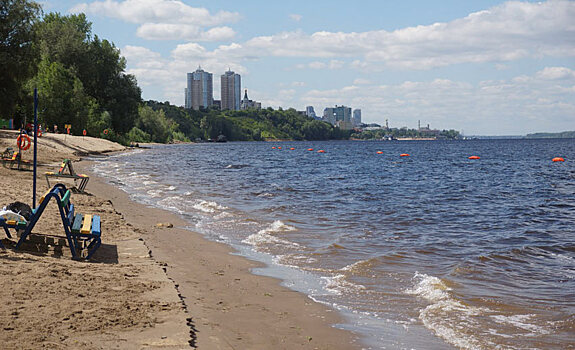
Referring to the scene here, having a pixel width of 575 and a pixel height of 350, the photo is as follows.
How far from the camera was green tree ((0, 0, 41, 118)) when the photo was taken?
40.7m

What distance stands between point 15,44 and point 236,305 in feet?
137

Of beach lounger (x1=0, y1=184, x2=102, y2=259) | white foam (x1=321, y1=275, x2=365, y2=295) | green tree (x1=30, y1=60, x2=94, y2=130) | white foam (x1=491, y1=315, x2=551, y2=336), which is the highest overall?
green tree (x1=30, y1=60, x2=94, y2=130)

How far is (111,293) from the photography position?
280 inches

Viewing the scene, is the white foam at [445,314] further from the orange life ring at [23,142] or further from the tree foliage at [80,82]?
the tree foliage at [80,82]

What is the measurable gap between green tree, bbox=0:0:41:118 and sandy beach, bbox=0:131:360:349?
34.3 meters

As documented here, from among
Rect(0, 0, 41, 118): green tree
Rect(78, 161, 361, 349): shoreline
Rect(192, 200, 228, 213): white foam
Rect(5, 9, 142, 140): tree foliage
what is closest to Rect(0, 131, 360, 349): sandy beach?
Rect(78, 161, 361, 349): shoreline

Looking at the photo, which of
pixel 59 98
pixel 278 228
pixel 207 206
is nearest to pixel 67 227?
pixel 278 228

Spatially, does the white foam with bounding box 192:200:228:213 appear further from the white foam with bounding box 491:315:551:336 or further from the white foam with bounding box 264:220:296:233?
the white foam with bounding box 491:315:551:336

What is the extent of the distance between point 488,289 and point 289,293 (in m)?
3.60

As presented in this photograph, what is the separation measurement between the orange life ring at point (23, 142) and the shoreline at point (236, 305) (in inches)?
517

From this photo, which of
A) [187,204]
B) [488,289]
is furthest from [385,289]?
[187,204]

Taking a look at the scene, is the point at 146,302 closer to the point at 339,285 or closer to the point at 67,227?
the point at 67,227

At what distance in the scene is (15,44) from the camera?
41.7 metres

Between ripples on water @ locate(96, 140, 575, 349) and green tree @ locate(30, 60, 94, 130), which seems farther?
green tree @ locate(30, 60, 94, 130)
